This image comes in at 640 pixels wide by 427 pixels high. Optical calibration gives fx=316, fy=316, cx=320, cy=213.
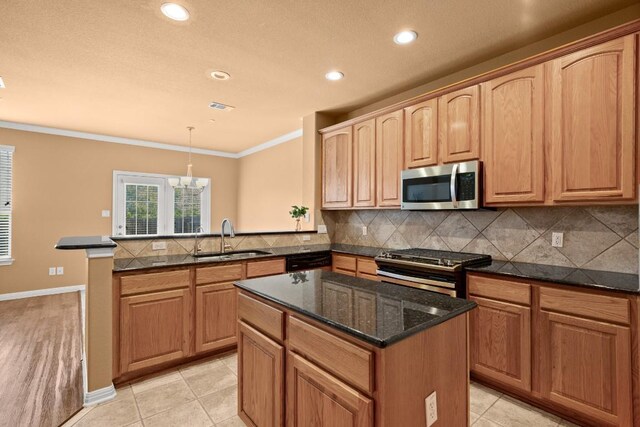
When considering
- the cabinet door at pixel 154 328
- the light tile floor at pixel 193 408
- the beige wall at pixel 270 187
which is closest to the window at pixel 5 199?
the beige wall at pixel 270 187

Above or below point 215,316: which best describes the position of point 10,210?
above

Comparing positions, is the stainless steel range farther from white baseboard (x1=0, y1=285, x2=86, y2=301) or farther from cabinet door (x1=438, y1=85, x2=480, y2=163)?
white baseboard (x1=0, y1=285, x2=86, y2=301)

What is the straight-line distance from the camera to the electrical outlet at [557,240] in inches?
94.9

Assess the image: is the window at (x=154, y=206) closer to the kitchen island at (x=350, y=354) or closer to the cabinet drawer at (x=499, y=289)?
the kitchen island at (x=350, y=354)

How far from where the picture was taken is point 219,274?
282 cm

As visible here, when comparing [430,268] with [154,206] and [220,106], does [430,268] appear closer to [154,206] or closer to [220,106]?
[220,106]

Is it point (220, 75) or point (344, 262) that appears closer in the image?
point (220, 75)

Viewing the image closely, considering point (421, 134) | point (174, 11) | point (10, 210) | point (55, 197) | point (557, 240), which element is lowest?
point (557, 240)

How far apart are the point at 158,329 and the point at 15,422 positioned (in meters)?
0.91

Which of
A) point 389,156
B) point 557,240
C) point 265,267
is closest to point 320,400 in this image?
point 265,267

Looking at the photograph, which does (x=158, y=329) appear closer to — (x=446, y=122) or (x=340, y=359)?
(x=340, y=359)

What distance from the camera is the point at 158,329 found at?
2.54m

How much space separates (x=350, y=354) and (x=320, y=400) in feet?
0.99

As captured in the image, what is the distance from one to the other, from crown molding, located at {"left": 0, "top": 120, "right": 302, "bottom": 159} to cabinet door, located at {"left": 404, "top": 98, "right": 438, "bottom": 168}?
250 centimetres
